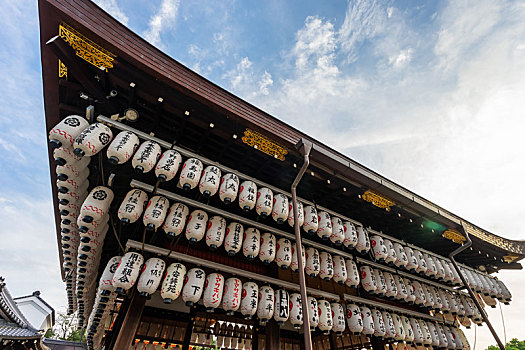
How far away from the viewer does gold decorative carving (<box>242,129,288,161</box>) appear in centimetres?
687

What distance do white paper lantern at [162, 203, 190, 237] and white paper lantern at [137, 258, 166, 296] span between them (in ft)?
2.35

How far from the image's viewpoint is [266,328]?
6961 millimetres

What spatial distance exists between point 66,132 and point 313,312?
280 inches

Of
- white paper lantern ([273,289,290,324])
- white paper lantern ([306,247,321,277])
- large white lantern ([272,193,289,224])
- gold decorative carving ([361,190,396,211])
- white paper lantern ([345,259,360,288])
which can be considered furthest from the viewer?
gold decorative carving ([361,190,396,211])

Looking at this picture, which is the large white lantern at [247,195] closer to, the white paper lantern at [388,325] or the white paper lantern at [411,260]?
the white paper lantern at [388,325]

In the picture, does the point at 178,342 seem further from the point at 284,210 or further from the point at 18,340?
the point at 18,340

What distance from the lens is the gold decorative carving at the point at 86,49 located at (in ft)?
16.0

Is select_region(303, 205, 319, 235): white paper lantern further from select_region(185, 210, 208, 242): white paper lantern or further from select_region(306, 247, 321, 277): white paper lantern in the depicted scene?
select_region(185, 210, 208, 242): white paper lantern

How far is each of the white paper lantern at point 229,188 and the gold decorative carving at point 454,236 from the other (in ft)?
31.7

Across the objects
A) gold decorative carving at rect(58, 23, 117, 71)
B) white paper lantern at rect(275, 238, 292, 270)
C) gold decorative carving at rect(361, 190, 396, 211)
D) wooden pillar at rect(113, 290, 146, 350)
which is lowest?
wooden pillar at rect(113, 290, 146, 350)

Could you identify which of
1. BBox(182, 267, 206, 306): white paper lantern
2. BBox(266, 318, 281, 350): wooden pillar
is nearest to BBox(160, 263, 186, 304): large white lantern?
BBox(182, 267, 206, 306): white paper lantern

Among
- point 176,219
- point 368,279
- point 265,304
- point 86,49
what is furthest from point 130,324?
point 368,279

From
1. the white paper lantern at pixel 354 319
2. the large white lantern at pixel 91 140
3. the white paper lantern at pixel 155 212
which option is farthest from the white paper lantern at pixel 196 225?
the white paper lantern at pixel 354 319

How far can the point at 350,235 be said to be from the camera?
7957 millimetres
